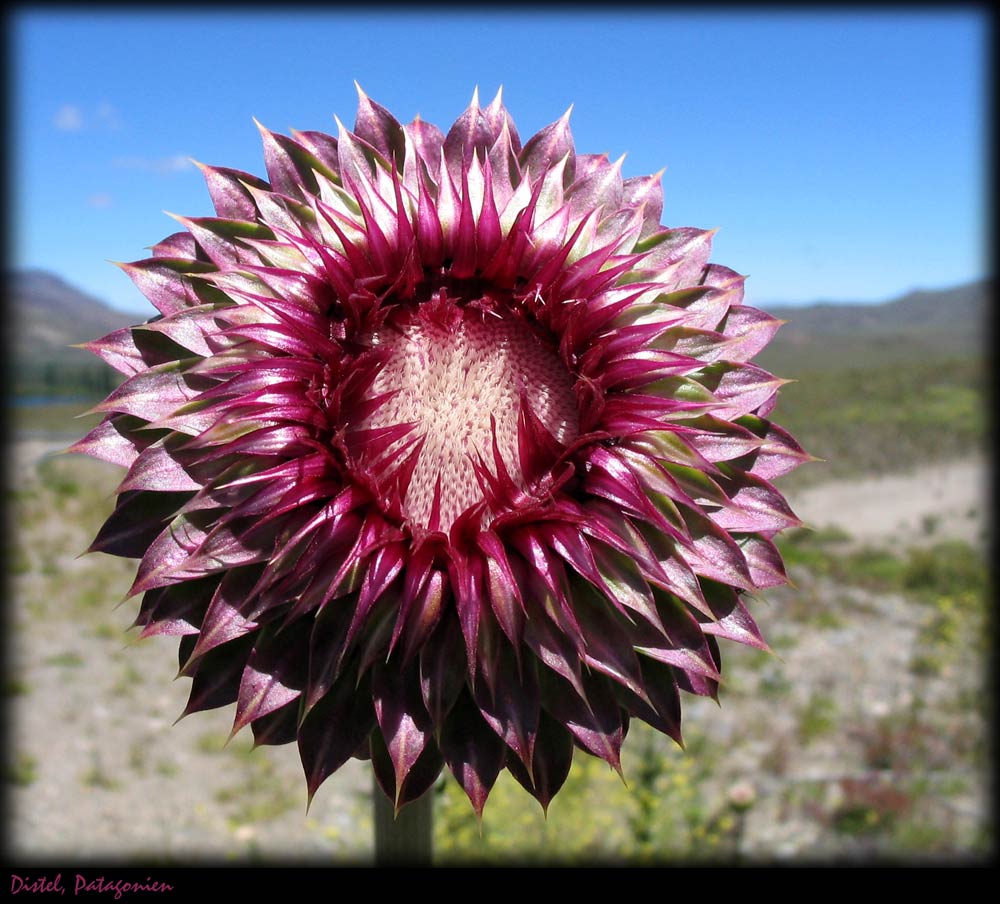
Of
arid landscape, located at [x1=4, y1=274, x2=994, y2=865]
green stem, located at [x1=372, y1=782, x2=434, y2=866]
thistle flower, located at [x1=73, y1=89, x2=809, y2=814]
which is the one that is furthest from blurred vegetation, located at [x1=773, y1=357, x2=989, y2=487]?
green stem, located at [x1=372, y1=782, x2=434, y2=866]

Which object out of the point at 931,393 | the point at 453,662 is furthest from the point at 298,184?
the point at 931,393

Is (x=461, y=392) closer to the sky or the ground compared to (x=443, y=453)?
closer to the sky

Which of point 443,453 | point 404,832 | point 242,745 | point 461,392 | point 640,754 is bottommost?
point 242,745

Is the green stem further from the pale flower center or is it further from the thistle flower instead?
the pale flower center

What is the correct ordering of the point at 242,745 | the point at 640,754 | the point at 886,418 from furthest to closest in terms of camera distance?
the point at 886,418 → the point at 242,745 → the point at 640,754

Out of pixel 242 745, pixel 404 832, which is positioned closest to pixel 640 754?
pixel 404 832

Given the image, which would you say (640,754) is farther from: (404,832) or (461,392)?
(461,392)

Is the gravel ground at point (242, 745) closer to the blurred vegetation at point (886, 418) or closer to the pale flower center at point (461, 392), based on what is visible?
the pale flower center at point (461, 392)
